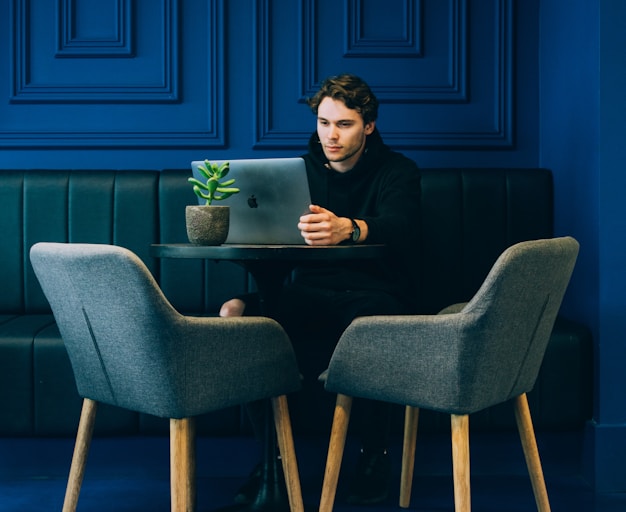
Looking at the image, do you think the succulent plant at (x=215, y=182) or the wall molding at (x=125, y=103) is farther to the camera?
the wall molding at (x=125, y=103)

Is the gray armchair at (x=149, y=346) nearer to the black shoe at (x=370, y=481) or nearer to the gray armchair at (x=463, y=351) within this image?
the gray armchair at (x=463, y=351)

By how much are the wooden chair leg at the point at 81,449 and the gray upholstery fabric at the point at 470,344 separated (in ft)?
1.89

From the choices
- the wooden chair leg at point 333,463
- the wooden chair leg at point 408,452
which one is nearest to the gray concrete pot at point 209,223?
the wooden chair leg at point 333,463

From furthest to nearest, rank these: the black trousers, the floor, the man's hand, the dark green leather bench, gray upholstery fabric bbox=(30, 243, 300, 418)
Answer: the dark green leather bench, the floor, the black trousers, the man's hand, gray upholstery fabric bbox=(30, 243, 300, 418)

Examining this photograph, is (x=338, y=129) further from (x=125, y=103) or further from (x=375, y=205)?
(x=125, y=103)

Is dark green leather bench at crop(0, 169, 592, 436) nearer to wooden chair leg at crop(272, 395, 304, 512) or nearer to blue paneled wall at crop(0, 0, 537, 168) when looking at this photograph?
blue paneled wall at crop(0, 0, 537, 168)

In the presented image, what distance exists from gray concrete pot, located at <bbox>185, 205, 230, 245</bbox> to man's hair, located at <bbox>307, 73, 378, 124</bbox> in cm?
63

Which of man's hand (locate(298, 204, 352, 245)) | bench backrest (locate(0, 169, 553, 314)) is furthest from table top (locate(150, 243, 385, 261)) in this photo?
bench backrest (locate(0, 169, 553, 314))

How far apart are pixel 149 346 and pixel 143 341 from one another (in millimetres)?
17

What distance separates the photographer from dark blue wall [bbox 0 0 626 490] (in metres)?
3.13

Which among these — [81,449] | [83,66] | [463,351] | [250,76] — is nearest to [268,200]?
[463,351]

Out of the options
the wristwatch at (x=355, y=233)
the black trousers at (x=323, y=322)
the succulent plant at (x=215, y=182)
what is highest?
the succulent plant at (x=215, y=182)

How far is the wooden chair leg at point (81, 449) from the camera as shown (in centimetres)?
197

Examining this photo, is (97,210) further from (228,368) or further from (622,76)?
(622,76)
